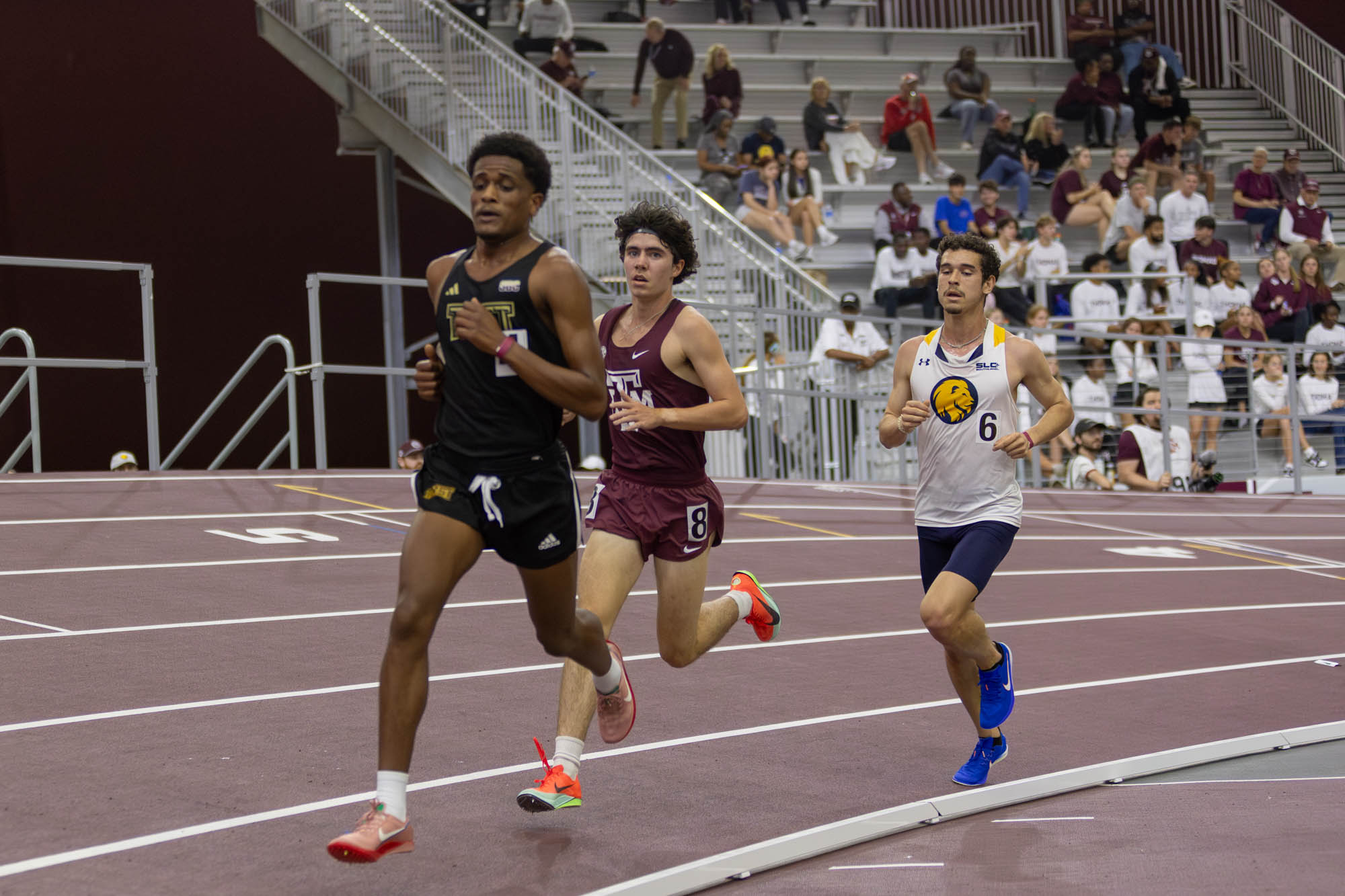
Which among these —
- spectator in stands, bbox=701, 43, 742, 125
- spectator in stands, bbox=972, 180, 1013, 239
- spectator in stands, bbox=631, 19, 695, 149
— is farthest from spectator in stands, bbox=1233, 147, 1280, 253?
spectator in stands, bbox=631, 19, 695, 149

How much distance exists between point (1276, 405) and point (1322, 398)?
62 centimetres

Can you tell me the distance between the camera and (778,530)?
11.5 metres

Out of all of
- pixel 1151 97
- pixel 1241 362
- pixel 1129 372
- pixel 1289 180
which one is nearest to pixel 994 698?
pixel 1129 372

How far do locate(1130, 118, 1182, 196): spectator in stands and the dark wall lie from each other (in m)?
9.63

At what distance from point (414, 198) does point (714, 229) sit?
8743mm

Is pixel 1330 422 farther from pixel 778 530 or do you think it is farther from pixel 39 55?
pixel 39 55

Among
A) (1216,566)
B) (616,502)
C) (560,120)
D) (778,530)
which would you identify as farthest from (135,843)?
(560,120)

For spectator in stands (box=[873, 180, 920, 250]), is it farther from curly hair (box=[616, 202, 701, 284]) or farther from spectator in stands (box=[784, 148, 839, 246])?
curly hair (box=[616, 202, 701, 284])

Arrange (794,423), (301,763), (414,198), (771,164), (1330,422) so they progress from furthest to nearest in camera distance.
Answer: (414,198), (771,164), (1330,422), (794,423), (301,763)

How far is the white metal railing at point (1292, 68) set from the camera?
80.0 ft

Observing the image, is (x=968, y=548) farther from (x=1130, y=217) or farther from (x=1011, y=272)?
(x=1130, y=217)

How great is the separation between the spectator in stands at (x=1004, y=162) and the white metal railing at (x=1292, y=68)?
6.44 meters

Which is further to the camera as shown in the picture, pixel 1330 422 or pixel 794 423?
pixel 1330 422

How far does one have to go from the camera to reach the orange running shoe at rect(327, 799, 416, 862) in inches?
162
